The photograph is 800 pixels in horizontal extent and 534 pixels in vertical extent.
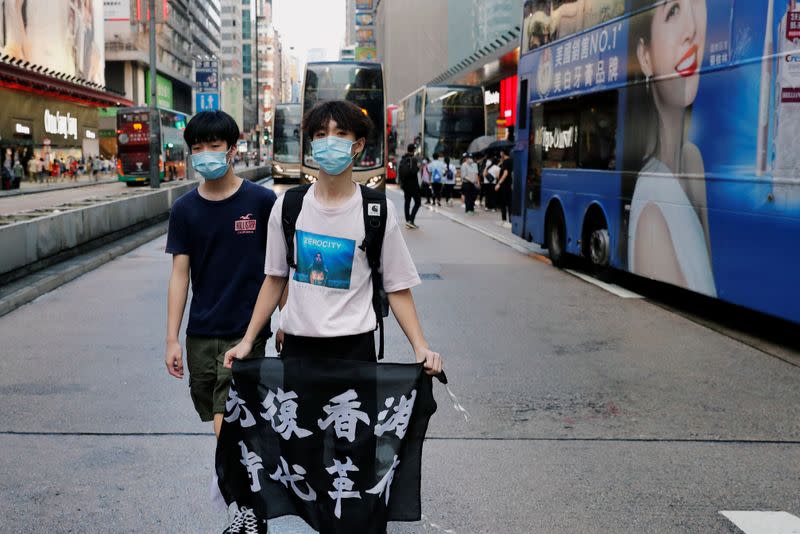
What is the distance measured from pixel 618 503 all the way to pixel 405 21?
108 m

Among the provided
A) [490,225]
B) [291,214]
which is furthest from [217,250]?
[490,225]

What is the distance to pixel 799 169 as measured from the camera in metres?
8.28

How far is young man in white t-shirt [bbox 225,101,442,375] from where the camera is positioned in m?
3.52

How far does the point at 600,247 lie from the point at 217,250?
9566mm

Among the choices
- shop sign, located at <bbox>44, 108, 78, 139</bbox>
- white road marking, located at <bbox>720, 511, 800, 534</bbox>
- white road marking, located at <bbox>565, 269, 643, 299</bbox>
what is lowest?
white road marking, located at <bbox>565, 269, 643, 299</bbox>

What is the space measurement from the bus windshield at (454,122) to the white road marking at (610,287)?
2584 cm

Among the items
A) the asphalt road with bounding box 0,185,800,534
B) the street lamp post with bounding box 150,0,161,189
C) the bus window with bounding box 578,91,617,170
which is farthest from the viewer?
the street lamp post with bounding box 150,0,161,189

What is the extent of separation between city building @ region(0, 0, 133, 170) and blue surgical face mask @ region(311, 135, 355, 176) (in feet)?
130

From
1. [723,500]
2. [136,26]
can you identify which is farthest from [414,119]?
[136,26]

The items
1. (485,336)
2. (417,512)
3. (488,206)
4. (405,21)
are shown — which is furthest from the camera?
(405,21)

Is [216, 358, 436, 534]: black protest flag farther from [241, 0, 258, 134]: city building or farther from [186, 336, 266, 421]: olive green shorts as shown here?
[241, 0, 258, 134]: city building

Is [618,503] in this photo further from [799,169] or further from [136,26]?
[136,26]

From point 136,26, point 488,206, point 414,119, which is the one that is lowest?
point 488,206

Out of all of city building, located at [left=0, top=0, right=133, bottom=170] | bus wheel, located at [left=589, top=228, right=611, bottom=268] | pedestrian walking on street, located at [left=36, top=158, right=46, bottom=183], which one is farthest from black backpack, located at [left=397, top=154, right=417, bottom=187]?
pedestrian walking on street, located at [left=36, top=158, right=46, bottom=183]
